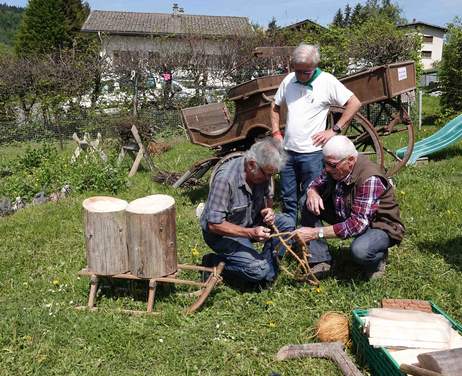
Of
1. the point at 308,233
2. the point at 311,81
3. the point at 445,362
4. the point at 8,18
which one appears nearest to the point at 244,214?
the point at 308,233

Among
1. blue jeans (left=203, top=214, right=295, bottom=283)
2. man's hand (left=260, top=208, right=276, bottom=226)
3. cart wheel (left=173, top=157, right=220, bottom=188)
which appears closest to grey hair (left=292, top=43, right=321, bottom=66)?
man's hand (left=260, top=208, right=276, bottom=226)

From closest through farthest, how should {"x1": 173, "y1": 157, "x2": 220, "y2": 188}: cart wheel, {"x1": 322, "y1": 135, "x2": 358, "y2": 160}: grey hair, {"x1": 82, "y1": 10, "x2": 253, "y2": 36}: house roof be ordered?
{"x1": 322, "y1": 135, "x2": 358, "y2": 160}: grey hair < {"x1": 173, "y1": 157, "x2": 220, "y2": 188}: cart wheel < {"x1": 82, "y1": 10, "x2": 253, "y2": 36}: house roof

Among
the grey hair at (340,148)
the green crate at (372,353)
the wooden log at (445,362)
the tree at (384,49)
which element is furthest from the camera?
the tree at (384,49)

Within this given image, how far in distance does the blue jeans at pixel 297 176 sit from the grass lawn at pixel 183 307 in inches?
22.8

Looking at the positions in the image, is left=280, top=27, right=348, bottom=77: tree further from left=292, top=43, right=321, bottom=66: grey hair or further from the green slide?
left=292, top=43, right=321, bottom=66: grey hair

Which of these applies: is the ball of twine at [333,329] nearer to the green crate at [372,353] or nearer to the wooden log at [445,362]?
the green crate at [372,353]

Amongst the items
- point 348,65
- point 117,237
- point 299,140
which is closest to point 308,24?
point 348,65

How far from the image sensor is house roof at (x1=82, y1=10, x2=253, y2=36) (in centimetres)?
2705

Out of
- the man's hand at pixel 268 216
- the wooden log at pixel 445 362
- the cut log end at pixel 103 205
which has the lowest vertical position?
the wooden log at pixel 445 362

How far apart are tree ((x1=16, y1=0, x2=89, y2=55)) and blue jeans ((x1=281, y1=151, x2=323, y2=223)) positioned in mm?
27679

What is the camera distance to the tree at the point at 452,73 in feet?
39.8

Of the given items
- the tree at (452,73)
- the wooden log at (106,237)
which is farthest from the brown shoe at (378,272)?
the tree at (452,73)

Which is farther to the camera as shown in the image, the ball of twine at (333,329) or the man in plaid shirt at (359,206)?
the man in plaid shirt at (359,206)

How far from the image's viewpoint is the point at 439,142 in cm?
904
